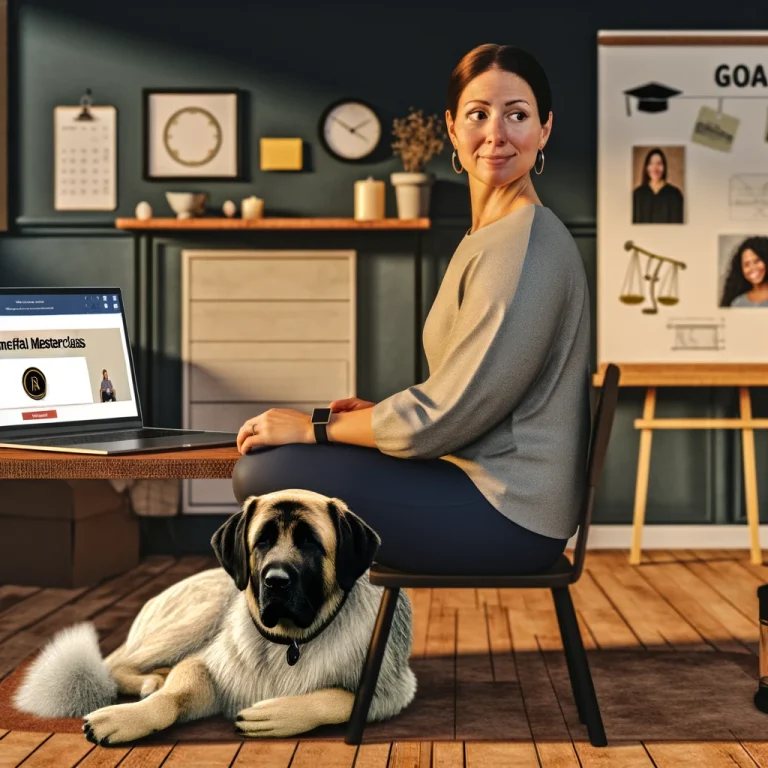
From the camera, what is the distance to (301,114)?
4809 mm

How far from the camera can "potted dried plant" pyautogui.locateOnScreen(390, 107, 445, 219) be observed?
4.64m

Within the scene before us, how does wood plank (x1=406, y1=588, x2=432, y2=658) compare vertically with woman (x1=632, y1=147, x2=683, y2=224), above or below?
below

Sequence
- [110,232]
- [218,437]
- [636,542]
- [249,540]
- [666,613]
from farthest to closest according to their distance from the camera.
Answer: [110,232], [636,542], [666,613], [218,437], [249,540]

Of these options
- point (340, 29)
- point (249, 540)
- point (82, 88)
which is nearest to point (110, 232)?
point (82, 88)

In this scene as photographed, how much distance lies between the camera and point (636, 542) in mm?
4547

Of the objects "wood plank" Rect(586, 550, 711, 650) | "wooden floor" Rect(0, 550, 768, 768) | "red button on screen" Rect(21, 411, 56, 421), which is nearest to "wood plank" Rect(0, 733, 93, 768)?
"wooden floor" Rect(0, 550, 768, 768)

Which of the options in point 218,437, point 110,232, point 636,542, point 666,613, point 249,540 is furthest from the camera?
point 110,232

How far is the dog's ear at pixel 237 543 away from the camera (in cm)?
198

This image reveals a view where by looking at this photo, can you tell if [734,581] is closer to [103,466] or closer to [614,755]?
[614,755]

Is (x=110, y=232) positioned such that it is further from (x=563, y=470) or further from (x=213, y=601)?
(x=563, y=470)

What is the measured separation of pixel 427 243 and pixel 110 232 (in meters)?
1.39

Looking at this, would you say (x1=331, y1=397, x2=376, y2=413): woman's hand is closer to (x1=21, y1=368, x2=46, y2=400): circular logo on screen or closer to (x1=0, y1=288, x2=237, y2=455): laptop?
(x1=0, y1=288, x2=237, y2=455): laptop

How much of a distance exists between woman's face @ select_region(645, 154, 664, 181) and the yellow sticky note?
1528 mm

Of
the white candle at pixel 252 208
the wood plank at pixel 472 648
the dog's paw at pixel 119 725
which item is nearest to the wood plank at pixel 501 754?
the wood plank at pixel 472 648
